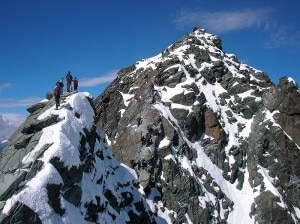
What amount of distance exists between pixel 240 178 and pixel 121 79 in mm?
34308

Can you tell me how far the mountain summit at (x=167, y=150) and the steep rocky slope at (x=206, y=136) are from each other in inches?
8.0

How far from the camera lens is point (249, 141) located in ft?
222

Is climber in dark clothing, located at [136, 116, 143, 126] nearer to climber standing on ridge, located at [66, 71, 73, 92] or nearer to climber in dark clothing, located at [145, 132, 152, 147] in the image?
climber in dark clothing, located at [145, 132, 152, 147]

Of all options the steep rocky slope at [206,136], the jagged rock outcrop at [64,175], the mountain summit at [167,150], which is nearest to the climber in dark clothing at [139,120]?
the mountain summit at [167,150]

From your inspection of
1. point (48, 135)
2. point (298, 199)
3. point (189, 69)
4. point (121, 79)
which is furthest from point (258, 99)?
point (48, 135)

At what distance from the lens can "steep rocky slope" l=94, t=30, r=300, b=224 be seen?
2210 inches

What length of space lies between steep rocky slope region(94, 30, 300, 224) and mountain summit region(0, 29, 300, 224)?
204mm

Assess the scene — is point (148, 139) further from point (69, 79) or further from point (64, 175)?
point (64, 175)

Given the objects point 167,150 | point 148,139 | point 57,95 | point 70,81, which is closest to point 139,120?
point 148,139

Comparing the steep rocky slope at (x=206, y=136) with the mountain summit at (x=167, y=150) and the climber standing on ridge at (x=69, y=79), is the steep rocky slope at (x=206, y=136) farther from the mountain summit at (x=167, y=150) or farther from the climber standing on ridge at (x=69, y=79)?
the climber standing on ridge at (x=69, y=79)

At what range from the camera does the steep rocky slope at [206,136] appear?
5612 centimetres

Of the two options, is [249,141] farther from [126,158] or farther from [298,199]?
[126,158]

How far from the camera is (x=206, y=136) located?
218 ft

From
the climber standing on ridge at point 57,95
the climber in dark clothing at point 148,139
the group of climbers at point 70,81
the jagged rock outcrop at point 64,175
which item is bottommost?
the jagged rock outcrop at point 64,175
